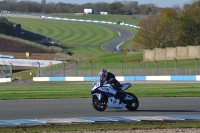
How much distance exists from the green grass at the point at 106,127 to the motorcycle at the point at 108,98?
342 cm

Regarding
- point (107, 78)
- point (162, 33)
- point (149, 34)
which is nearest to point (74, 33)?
point (149, 34)

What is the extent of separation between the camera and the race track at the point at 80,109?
19953mm

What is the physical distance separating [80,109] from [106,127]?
5.29 m

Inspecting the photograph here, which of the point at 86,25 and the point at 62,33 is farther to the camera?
the point at 86,25

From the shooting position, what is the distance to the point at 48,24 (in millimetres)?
161375

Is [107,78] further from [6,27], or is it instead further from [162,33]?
[6,27]

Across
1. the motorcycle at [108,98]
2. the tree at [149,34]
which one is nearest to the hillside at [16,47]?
the tree at [149,34]

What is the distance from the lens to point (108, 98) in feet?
68.4

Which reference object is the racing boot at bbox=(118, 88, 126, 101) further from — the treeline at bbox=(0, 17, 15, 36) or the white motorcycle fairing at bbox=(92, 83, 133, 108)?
the treeline at bbox=(0, 17, 15, 36)

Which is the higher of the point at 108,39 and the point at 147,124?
the point at 108,39

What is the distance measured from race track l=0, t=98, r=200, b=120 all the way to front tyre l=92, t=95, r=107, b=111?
0.57 feet

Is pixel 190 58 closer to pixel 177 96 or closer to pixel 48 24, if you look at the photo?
pixel 177 96

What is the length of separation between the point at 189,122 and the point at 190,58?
5116 centimetres

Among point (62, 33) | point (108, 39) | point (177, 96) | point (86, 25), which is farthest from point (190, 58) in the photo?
point (86, 25)
